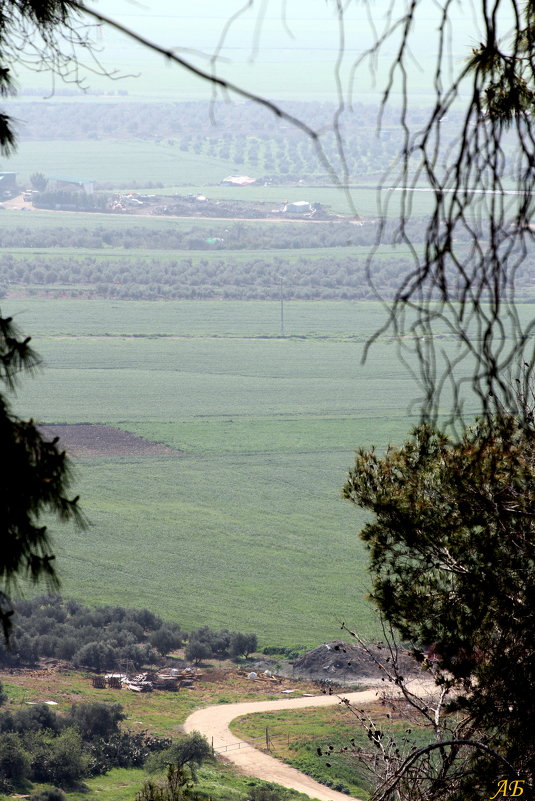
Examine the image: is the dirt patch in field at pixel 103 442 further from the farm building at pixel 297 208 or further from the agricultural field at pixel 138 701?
the farm building at pixel 297 208

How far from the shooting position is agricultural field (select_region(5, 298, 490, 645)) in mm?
42000

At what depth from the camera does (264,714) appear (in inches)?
1155

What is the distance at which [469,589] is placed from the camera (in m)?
6.97

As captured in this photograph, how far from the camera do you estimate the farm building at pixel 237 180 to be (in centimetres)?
14650

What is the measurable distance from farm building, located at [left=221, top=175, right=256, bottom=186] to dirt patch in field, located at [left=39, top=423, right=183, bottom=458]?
89.0 m

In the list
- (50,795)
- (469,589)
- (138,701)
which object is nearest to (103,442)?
(138,701)

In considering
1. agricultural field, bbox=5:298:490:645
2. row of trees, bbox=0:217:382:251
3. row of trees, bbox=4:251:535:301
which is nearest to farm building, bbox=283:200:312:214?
row of trees, bbox=0:217:382:251

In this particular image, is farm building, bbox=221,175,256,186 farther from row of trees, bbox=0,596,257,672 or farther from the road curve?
the road curve

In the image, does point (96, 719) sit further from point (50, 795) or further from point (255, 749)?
point (50, 795)

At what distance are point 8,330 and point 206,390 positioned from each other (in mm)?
68728

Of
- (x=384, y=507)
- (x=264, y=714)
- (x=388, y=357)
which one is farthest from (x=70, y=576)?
(x=388, y=357)

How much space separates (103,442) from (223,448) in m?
6.87

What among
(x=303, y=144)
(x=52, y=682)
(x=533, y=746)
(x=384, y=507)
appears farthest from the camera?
(x=303, y=144)

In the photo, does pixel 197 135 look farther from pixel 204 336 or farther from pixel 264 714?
pixel 264 714
